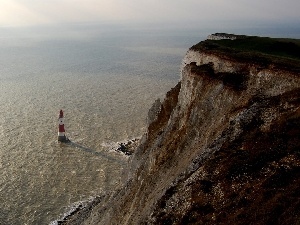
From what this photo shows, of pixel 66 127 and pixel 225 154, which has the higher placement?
pixel 225 154

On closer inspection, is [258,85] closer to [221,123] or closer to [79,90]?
[221,123]

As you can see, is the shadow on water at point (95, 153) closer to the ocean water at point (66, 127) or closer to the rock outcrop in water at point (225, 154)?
the ocean water at point (66, 127)

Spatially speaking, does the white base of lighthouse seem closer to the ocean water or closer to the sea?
the sea

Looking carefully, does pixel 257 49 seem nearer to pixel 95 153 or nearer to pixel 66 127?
pixel 95 153

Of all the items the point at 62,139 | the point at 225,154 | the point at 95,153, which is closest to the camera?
the point at 225,154

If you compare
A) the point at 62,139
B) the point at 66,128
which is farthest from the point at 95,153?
the point at 66,128

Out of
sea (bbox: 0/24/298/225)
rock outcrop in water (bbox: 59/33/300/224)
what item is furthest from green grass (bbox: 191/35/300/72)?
sea (bbox: 0/24/298/225)

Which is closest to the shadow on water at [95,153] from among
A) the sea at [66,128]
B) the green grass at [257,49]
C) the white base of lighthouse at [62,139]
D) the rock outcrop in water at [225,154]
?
the sea at [66,128]
